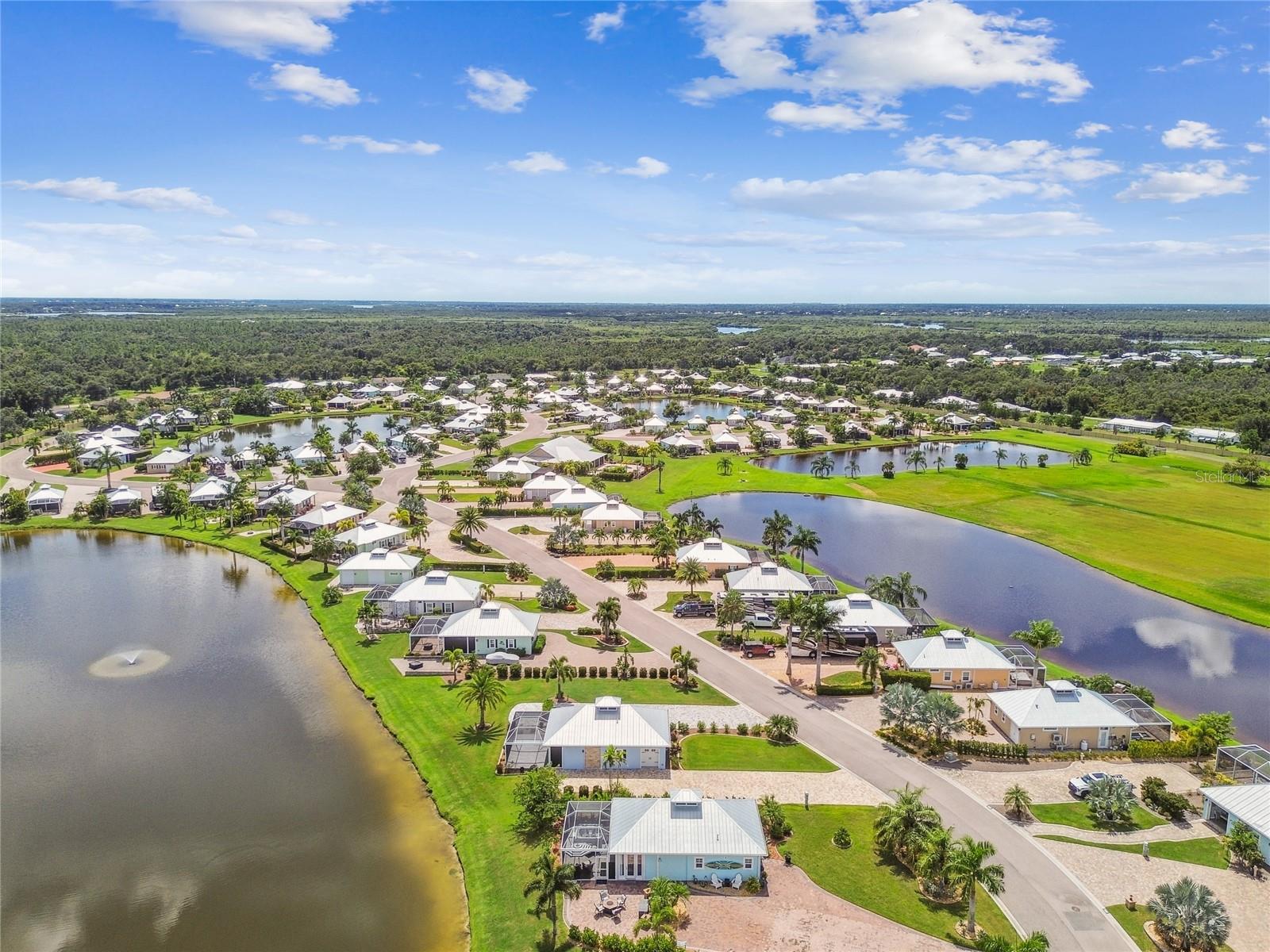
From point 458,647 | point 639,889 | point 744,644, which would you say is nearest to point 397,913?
point 639,889

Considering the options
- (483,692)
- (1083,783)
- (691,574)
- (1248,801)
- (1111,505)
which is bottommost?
(1083,783)

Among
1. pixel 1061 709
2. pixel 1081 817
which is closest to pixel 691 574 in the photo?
pixel 1061 709

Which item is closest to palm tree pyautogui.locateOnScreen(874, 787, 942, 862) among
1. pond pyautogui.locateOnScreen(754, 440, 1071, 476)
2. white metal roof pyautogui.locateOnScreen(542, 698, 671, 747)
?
white metal roof pyautogui.locateOnScreen(542, 698, 671, 747)

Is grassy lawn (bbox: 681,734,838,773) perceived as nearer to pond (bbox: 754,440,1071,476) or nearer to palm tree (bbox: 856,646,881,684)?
palm tree (bbox: 856,646,881,684)

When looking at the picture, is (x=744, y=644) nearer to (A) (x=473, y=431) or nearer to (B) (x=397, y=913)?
(B) (x=397, y=913)

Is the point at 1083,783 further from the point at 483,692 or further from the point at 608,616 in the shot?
Result: the point at 483,692

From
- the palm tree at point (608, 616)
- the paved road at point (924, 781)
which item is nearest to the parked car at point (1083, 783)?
the paved road at point (924, 781)
